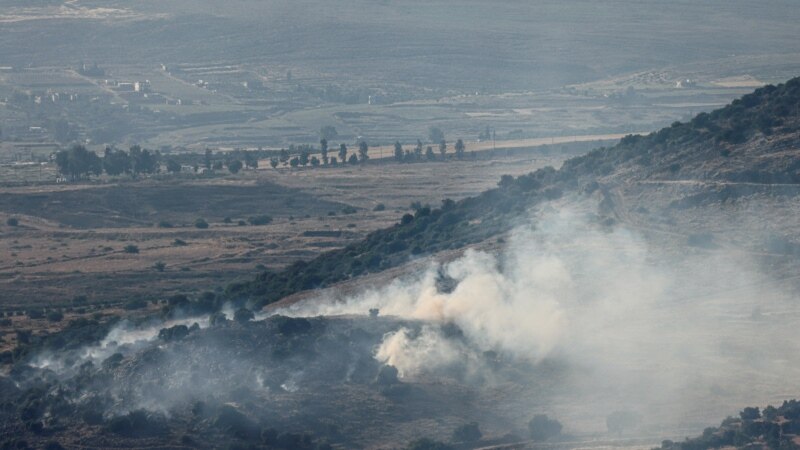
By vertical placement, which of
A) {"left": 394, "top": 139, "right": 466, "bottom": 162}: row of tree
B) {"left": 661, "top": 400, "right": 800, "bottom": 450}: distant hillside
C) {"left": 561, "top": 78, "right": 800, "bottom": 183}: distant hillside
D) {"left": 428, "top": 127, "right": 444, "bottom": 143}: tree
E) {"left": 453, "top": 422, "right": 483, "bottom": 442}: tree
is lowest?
{"left": 453, "top": 422, "right": 483, "bottom": 442}: tree

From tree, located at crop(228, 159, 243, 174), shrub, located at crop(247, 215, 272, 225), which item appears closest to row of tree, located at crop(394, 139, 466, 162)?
tree, located at crop(228, 159, 243, 174)

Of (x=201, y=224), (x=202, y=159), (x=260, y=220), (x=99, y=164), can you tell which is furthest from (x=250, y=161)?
(x=201, y=224)

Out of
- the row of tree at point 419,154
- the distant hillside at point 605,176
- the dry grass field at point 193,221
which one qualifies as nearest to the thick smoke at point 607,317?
the distant hillside at point 605,176

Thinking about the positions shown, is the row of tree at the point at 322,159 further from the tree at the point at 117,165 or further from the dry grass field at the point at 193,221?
the tree at the point at 117,165

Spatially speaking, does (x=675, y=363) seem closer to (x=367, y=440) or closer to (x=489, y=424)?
(x=489, y=424)

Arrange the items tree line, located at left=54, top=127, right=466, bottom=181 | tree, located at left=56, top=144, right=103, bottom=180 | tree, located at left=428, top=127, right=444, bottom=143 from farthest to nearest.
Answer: tree, located at left=428, top=127, right=444, bottom=143, tree line, located at left=54, top=127, right=466, bottom=181, tree, located at left=56, top=144, right=103, bottom=180

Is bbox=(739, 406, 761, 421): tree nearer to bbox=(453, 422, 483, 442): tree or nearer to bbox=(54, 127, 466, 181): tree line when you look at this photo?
bbox=(453, 422, 483, 442): tree
